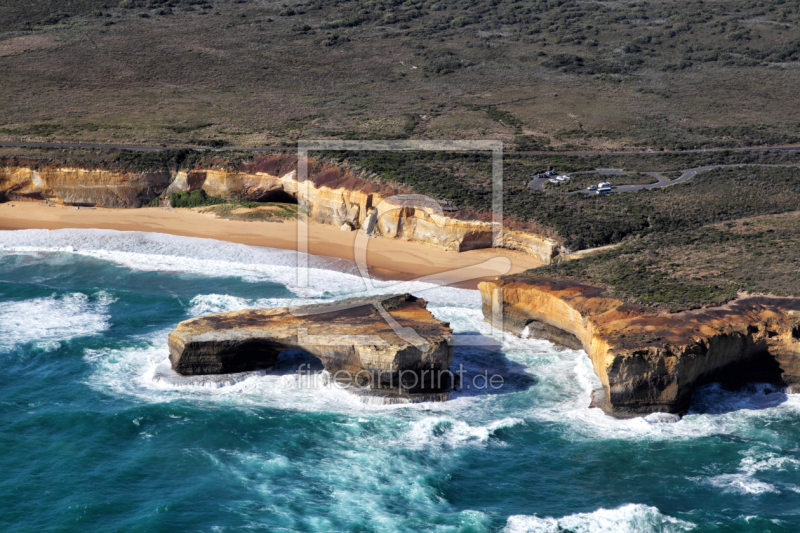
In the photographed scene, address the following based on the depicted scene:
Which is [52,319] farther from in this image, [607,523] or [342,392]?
[607,523]

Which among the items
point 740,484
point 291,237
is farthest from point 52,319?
point 740,484

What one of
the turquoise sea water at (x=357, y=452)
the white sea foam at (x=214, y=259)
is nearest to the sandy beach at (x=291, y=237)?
the white sea foam at (x=214, y=259)

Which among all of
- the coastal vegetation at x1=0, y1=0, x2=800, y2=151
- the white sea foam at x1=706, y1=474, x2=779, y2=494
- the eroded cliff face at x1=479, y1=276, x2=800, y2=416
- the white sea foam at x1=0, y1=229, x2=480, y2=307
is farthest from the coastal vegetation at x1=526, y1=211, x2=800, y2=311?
the coastal vegetation at x1=0, y1=0, x2=800, y2=151

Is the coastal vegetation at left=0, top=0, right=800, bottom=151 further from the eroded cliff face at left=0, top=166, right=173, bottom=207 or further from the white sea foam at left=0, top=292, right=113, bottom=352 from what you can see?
the white sea foam at left=0, top=292, right=113, bottom=352

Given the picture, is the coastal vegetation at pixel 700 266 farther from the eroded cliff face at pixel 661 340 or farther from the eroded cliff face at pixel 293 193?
the eroded cliff face at pixel 293 193

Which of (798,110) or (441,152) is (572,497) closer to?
(441,152)

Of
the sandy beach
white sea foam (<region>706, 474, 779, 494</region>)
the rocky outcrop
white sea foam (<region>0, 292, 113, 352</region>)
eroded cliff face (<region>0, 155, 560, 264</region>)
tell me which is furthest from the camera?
eroded cliff face (<region>0, 155, 560, 264</region>)

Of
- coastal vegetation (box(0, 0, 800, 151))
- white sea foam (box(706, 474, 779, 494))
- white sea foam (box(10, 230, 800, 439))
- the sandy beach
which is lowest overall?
white sea foam (box(706, 474, 779, 494))
